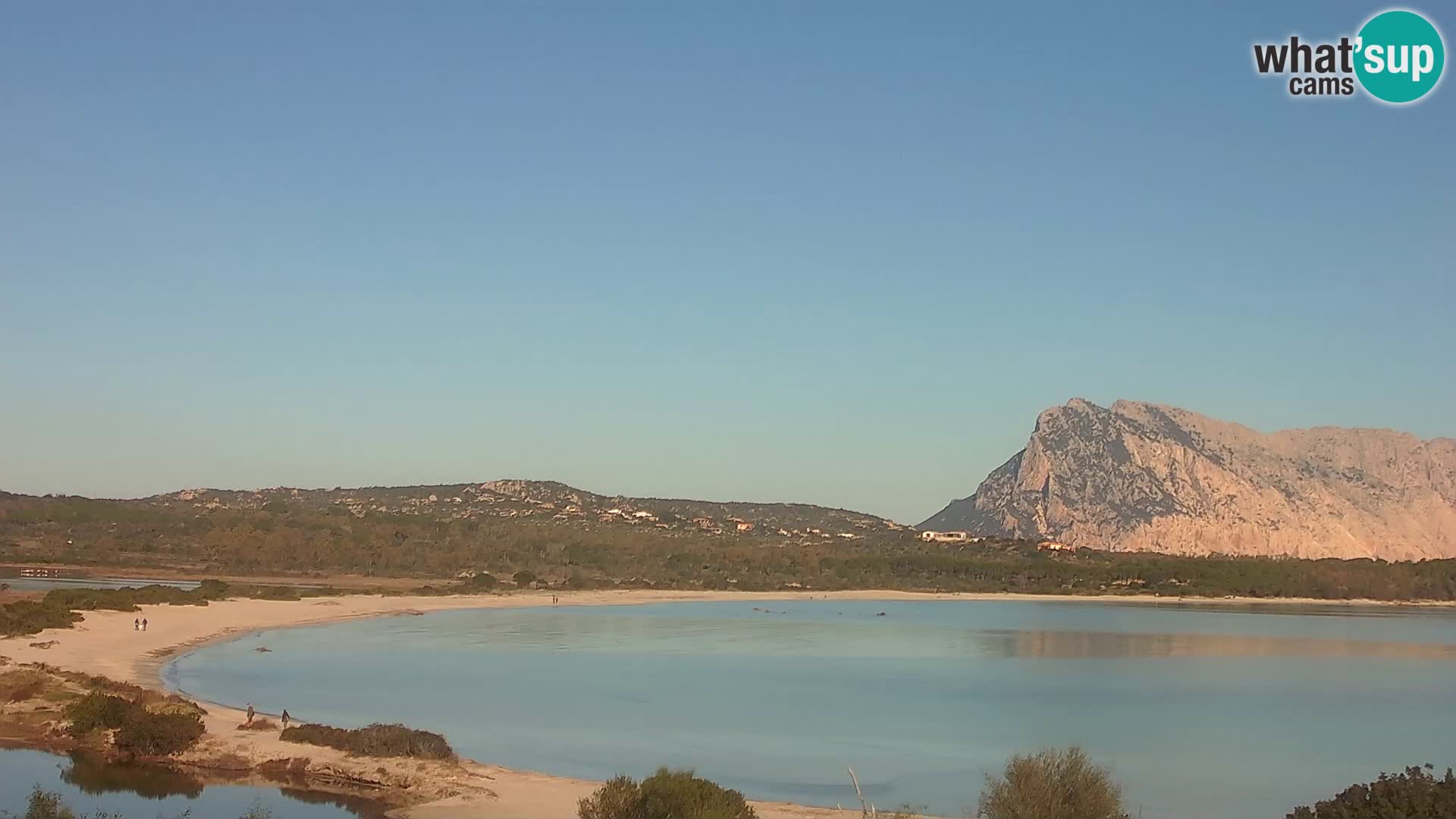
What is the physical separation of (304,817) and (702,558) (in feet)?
314

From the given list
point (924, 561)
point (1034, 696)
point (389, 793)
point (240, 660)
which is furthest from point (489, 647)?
point (924, 561)

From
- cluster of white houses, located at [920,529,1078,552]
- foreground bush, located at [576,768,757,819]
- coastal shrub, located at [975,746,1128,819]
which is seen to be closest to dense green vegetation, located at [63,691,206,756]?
foreground bush, located at [576,768,757,819]

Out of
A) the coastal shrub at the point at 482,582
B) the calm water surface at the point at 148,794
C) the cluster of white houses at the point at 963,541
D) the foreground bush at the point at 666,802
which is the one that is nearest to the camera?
the foreground bush at the point at 666,802

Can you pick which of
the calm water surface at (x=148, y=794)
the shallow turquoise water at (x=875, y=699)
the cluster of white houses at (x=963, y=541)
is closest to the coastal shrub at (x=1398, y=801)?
the shallow turquoise water at (x=875, y=699)

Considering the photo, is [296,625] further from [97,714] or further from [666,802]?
[666,802]

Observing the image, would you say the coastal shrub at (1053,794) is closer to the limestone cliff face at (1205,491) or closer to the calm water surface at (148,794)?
the calm water surface at (148,794)

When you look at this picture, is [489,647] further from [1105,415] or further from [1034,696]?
[1105,415]

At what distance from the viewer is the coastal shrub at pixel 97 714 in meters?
22.4

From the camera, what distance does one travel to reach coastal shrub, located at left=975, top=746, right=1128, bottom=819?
17.2 metres

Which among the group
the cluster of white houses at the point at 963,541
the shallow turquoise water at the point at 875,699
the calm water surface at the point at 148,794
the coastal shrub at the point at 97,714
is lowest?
the shallow turquoise water at the point at 875,699

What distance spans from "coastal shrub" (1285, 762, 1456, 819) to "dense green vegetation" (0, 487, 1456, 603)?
7540cm

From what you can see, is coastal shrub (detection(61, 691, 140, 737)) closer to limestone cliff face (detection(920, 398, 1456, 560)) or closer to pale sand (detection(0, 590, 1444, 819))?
pale sand (detection(0, 590, 1444, 819))

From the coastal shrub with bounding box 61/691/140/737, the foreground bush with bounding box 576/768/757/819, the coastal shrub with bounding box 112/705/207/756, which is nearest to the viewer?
the foreground bush with bounding box 576/768/757/819

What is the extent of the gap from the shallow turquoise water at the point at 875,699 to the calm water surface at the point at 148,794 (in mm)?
5183
